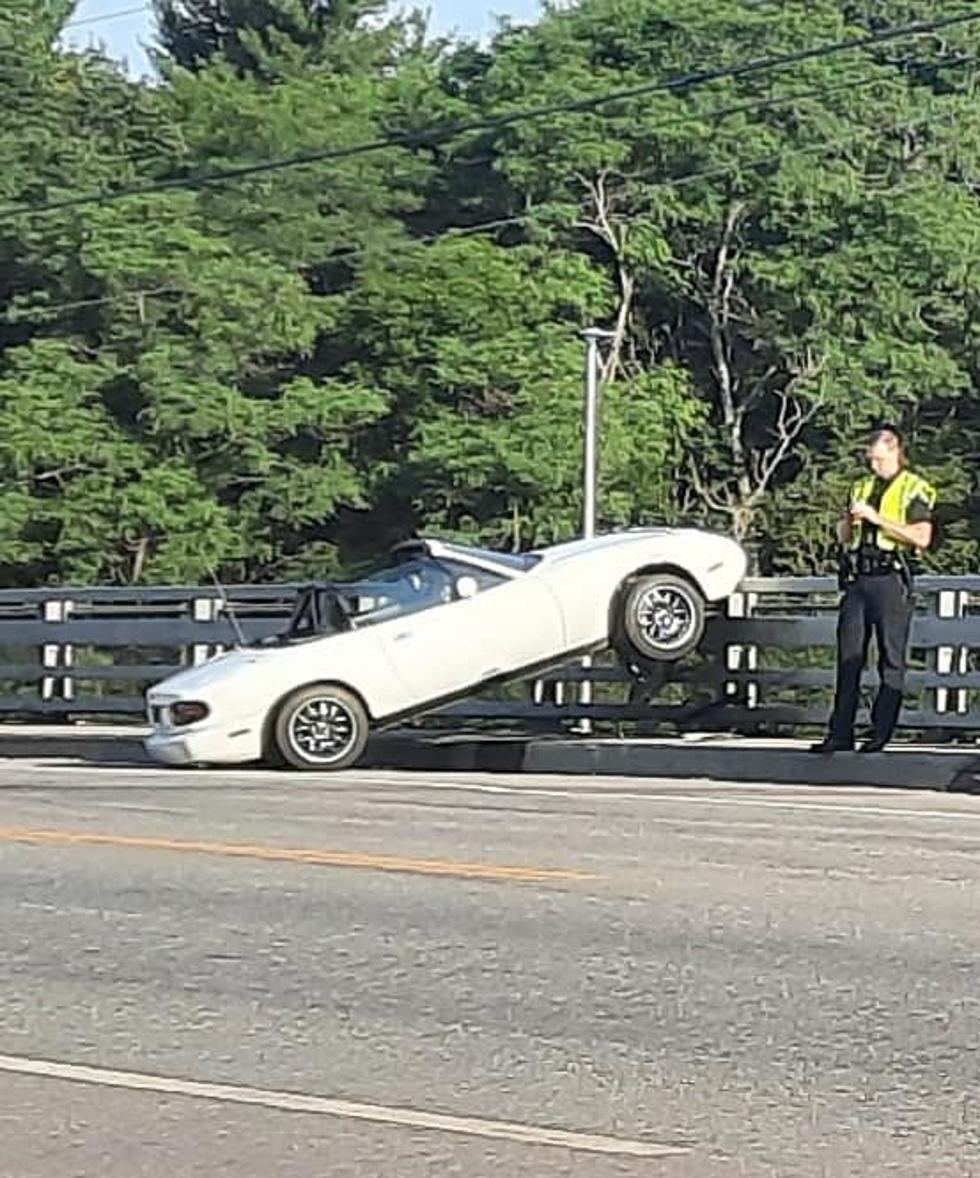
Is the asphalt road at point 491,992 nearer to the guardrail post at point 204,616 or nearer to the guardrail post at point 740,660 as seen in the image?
the guardrail post at point 740,660

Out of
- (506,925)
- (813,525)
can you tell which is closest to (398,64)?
(813,525)

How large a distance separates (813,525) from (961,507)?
3.32 meters

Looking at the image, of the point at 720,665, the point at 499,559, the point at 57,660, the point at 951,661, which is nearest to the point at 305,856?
the point at 499,559

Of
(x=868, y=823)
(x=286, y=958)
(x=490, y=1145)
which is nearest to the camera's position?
(x=490, y=1145)

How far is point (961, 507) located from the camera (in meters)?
54.2

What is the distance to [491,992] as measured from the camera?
8.50 metres

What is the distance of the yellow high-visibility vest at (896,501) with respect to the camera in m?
15.1

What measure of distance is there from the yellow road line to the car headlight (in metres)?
3.06

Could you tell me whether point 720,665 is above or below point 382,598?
below

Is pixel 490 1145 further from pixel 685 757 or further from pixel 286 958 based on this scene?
pixel 685 757

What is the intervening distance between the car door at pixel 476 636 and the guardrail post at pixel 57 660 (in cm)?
576

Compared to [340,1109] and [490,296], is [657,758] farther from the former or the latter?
[490,296]

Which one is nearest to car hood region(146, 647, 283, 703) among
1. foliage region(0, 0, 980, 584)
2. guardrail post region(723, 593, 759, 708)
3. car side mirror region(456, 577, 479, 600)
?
car side mirror region(456, 577, 479, 600)

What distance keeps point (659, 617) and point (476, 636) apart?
3.67 feet
